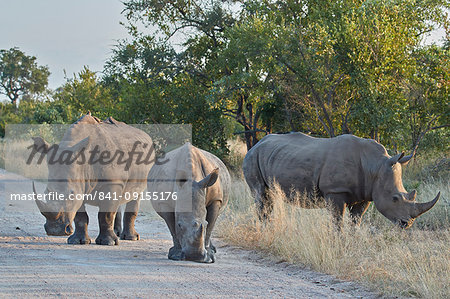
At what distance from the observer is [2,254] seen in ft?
25.3

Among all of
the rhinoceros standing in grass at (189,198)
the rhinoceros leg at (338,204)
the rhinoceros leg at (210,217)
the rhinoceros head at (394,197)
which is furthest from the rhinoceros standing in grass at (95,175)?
the rhinoceros head at (394,197)

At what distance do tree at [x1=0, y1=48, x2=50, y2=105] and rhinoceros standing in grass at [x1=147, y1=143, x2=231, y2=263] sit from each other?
184 ft

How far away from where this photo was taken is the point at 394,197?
8602mm

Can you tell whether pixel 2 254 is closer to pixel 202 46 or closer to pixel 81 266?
pixel 81 266

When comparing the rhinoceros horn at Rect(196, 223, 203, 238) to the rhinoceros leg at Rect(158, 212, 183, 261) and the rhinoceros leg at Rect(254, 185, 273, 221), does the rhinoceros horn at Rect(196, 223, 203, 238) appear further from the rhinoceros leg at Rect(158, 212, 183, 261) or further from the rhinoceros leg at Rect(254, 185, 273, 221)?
the rhinoceros leg at Rect(254, 185, 273, 221)

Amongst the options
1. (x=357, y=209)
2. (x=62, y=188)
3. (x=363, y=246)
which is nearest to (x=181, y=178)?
(x=62, y=188)

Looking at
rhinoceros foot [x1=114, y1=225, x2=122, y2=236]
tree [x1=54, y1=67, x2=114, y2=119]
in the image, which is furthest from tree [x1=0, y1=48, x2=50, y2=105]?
rhinoceros foot [x1=114, y1=225, x2=122, y2=236]

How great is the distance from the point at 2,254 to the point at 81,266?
1448 millimetres

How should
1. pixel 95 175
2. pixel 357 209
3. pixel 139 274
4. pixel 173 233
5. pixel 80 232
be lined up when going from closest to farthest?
pixel 139 274 < pixel 173 233 < pixel 95 175 < pixel 80 232 < pixel 357 209

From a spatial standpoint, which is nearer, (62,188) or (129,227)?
(62,188)

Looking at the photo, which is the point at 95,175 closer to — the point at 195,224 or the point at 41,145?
the point at 41,145

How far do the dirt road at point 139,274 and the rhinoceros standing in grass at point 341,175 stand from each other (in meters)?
1.63

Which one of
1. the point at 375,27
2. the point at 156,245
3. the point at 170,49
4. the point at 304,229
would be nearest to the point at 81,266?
the point at 156,245

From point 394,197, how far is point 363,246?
3.90 feet
